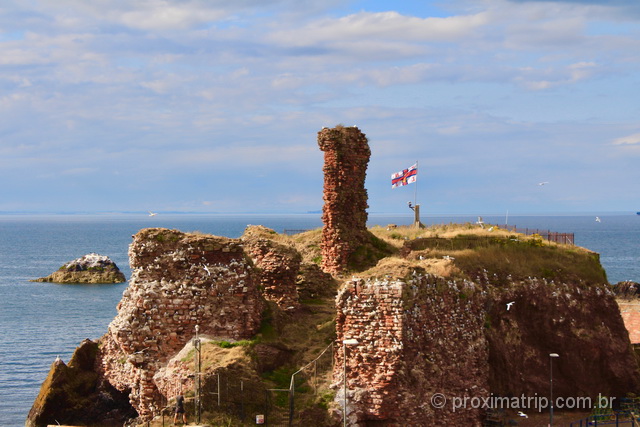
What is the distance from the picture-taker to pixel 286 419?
32625 millimetres

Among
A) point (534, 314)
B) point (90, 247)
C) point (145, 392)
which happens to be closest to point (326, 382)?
point (145, 392)

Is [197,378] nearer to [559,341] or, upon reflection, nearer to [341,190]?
[341,190]

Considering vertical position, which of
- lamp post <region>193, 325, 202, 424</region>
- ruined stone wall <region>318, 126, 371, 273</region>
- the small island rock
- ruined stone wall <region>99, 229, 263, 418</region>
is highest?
ruined stone wall <region>318, 126, 371, 273</region>

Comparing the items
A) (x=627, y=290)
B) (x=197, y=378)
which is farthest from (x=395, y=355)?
(x=627, y=290)

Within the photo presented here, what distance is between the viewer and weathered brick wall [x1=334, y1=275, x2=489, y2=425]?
32.8 metres

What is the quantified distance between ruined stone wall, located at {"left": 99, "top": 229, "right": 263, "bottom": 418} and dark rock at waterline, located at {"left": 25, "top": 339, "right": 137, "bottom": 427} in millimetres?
5864

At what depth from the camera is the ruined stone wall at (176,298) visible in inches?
1387

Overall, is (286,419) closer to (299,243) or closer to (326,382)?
(326,382)

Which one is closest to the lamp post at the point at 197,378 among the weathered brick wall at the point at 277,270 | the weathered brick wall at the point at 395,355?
the weathered brick wall at the point at 395,355

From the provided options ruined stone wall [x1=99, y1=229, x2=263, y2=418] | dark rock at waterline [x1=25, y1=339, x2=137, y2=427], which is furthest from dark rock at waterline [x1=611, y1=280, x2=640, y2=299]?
ruined stone wall [x1=99, y1=229, x2=263, y2=418]

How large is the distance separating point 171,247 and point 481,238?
18630 millimetres

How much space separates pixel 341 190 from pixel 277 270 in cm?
733

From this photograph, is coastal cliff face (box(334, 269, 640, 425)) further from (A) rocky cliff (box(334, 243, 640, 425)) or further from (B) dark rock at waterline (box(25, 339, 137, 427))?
(B) dark rock at waterline (box(25, 339, 137, 427))

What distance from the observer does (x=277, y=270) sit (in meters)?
40.4
